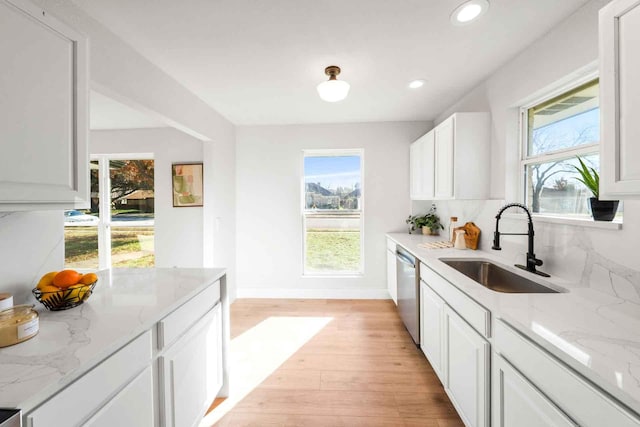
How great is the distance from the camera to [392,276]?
333cm

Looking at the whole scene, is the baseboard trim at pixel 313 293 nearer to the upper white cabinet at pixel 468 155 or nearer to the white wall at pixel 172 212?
the white wall at pixel 172 212

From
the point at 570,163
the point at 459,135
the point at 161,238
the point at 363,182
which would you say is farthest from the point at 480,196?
the point at 161,238

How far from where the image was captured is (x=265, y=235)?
387 centimetres

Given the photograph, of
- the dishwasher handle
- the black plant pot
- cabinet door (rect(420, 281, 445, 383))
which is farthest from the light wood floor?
the black plant pot

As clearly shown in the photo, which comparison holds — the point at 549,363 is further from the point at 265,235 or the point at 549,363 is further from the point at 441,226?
the point at 265,235

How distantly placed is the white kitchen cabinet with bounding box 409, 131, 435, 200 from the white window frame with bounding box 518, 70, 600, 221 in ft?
2.73

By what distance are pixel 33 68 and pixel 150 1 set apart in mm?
788

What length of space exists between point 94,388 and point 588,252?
2.34 meters

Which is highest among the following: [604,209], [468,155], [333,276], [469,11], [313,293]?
[469,11]

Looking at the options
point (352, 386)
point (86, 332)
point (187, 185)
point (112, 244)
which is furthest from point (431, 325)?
point (112, 244)

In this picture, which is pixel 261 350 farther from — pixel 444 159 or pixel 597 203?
pixel 597 203

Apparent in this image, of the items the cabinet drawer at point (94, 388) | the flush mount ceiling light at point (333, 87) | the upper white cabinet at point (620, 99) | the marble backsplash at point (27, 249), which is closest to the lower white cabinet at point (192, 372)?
the cabinet drawer at point (94, 388)

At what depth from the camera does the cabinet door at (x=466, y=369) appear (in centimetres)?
132

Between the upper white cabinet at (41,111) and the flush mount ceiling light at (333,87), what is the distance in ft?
4.74
